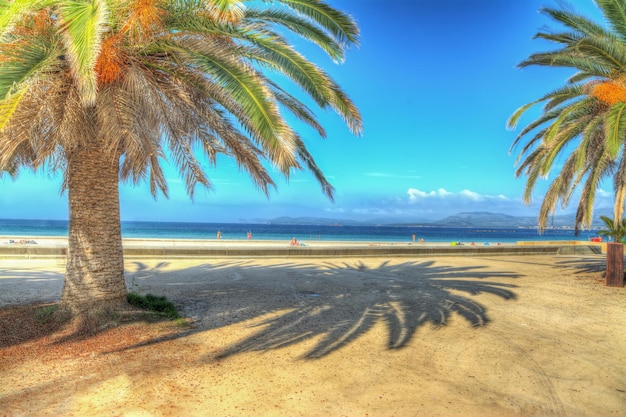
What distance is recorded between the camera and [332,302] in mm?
8305

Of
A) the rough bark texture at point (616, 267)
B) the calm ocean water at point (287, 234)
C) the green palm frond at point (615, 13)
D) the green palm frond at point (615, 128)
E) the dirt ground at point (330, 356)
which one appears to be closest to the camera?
the dirt ground at point (330, 356)

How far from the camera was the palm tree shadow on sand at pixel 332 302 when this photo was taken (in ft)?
19.7

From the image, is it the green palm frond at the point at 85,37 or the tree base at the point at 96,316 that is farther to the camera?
the tree base at the point at 96,316

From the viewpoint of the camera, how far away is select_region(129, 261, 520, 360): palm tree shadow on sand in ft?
19.7

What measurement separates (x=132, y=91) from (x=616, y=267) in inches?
480

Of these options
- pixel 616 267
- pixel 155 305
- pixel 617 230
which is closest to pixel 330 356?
pixel 155 305

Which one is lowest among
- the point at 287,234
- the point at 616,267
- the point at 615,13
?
the point at 287,234

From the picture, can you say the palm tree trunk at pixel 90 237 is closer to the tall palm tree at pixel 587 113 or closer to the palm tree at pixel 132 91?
the palm tree at pixel 132 91

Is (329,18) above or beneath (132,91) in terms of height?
above

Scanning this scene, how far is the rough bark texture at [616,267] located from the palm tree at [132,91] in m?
8.85

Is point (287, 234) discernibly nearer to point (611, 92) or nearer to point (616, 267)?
point (616, 267)

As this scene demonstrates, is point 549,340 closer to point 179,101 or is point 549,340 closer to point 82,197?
point 179,101

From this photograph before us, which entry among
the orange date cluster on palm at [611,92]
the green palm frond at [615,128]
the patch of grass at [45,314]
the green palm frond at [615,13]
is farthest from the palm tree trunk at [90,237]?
the orange date cluster on palm at [611,92]

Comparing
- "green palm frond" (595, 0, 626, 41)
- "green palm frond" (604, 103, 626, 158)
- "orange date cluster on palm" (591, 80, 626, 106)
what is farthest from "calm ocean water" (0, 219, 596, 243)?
"green palm frond" (604, 103, 626, 158)
